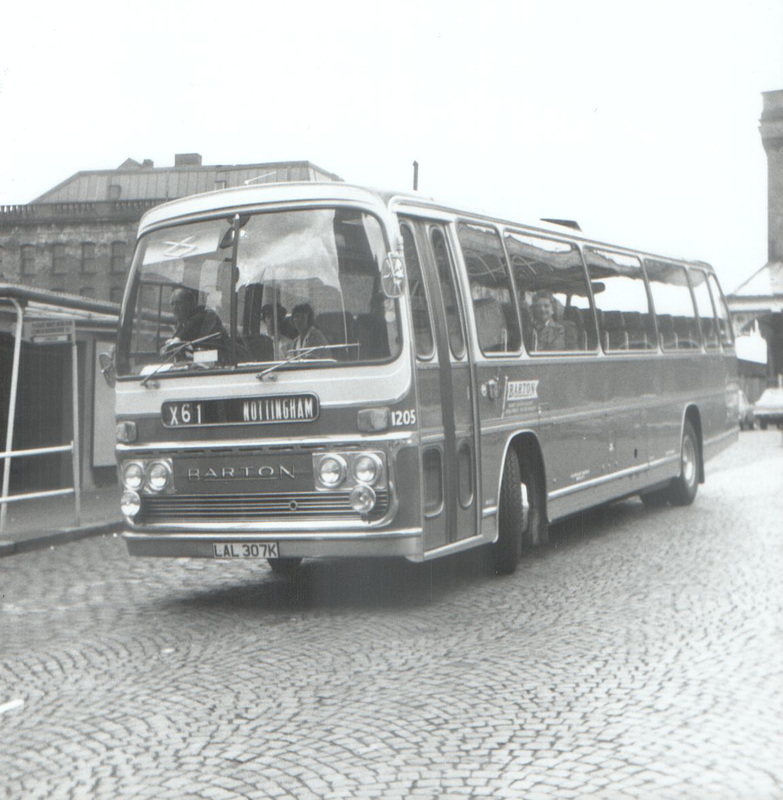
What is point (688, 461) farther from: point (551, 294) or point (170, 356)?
point (170, 356)

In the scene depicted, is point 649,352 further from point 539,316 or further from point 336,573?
point 336,573

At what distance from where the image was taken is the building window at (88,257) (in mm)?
76000

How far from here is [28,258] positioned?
7638 cm

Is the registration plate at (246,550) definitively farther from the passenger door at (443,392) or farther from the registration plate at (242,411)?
the passenger door at (443,392)

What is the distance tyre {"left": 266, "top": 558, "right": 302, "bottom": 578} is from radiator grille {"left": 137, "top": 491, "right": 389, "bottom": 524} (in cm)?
171

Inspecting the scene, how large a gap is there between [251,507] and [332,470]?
0.63 meters

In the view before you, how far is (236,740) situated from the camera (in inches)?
214

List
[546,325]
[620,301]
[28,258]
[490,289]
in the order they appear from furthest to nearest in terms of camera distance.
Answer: [28,258] < [620,301] < [546,325] < [490,289]

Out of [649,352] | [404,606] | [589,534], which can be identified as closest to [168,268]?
[404,606]

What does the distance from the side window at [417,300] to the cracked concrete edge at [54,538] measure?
581 cm

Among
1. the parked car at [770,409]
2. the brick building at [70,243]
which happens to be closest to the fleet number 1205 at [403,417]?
the parked car at [770,409]

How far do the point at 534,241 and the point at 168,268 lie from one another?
11.7 feet

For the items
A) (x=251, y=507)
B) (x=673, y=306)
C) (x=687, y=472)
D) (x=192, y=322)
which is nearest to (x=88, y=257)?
(x=673, y=306)

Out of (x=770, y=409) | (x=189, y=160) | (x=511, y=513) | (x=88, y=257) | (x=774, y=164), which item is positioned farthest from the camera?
(x=189, y=160)
